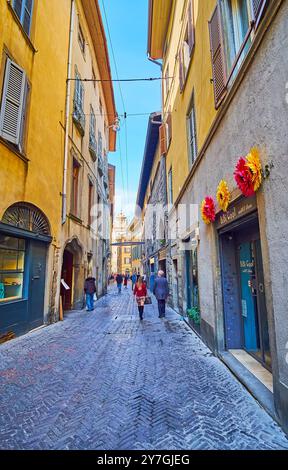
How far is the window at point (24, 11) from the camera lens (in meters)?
6.51

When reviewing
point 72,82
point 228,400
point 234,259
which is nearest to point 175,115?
point 72,82

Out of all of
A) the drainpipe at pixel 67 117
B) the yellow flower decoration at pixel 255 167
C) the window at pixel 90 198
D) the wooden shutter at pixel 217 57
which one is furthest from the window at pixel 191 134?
the window at pixel 90 198

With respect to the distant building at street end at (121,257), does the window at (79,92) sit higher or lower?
higher

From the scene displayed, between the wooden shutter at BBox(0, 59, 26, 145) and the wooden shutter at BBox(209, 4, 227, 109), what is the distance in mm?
4695

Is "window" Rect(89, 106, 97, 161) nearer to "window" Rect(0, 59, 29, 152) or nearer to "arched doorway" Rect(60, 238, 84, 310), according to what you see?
"arched doorway" Rect(60, 238, 84, 310)

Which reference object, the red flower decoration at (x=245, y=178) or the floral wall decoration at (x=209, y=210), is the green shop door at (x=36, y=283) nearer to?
the floral wall decoration at (x=209, y=210)

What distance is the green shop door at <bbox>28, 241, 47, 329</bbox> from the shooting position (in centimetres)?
703

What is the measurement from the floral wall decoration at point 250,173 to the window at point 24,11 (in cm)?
733

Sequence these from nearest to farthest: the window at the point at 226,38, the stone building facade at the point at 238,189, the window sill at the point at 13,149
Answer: the stone building facade at the point at 238,189 < the window at the point at 226,38 < the window sill at the point at 13,149

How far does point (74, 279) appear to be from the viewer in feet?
36.6

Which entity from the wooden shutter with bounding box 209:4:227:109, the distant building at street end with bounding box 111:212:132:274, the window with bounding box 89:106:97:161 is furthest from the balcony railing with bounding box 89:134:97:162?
the distant building at street end with bounding box 111:212:132:274

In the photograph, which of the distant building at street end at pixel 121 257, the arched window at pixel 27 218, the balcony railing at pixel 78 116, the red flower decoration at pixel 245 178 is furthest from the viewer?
the distant building at street end at pixel 121 257

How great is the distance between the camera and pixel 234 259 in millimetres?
4824

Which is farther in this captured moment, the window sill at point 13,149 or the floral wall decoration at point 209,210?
the window sill at point 13,149
